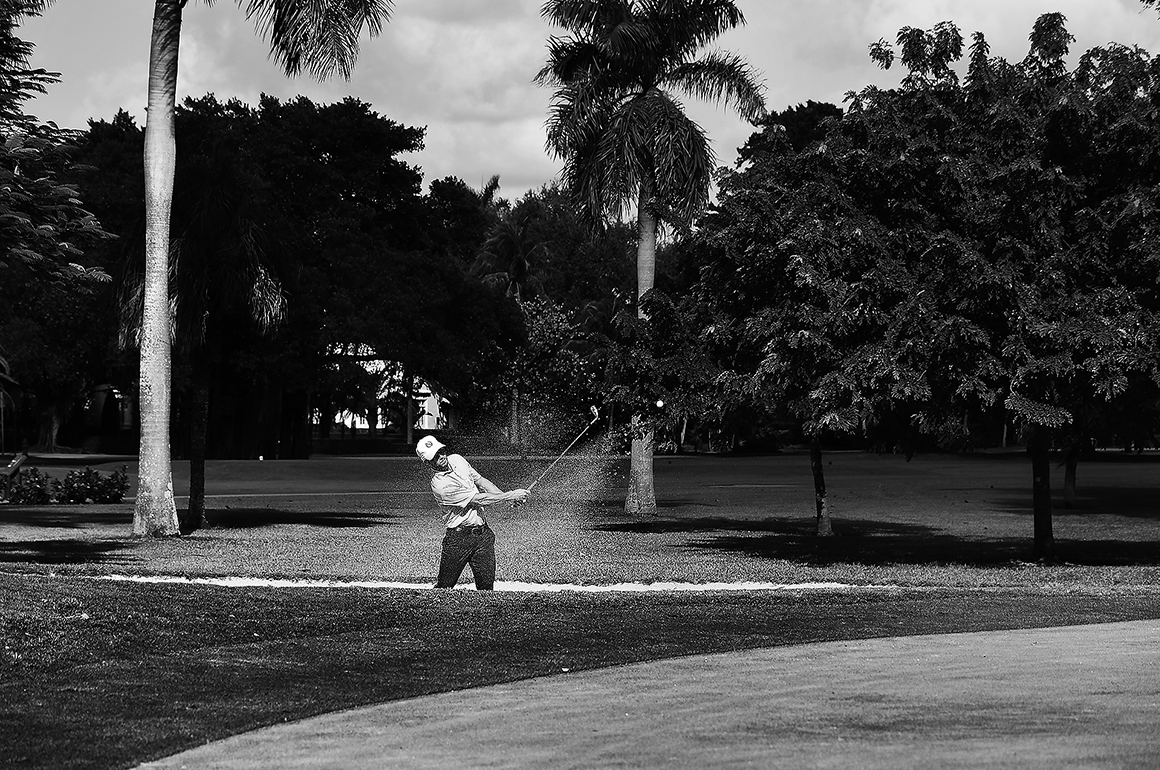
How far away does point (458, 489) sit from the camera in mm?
12906

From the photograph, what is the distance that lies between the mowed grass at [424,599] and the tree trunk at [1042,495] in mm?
659

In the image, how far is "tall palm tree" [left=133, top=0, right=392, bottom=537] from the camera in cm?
2264

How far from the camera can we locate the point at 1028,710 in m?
7.76

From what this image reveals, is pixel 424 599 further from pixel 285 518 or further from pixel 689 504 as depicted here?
pixel 689 504

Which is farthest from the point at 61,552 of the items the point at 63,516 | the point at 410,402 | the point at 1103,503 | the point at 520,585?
the point at 410,402

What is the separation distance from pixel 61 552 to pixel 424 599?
28.2 ft

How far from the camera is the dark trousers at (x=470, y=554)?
1334 centimetres

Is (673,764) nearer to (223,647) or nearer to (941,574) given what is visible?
(223,647)

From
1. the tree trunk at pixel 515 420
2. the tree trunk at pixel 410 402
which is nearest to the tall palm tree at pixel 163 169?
the tree trunk at pixel 410 402

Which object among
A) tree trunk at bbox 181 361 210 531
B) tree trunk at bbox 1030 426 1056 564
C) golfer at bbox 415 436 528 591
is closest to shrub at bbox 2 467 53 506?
tree trunk at bbox 181 361 210 531

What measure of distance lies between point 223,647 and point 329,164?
4541cm

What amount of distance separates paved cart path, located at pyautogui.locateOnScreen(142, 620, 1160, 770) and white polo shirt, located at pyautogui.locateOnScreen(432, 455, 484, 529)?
11.1 ft

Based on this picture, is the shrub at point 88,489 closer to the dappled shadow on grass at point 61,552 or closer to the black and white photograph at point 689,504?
the black and white photograph at point 689,504

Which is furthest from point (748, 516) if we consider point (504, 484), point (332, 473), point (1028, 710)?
point (1028, 710)
